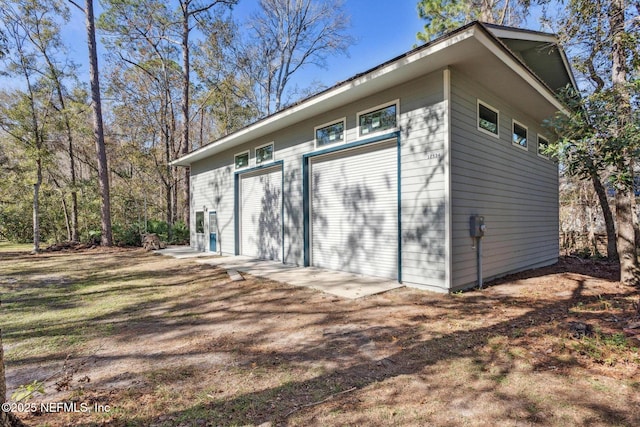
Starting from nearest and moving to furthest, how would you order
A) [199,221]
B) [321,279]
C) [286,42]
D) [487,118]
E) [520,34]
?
[520,34], [487,118], [321,279], [199,221], [286,42]

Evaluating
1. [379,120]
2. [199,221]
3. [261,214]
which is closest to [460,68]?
[379,120]

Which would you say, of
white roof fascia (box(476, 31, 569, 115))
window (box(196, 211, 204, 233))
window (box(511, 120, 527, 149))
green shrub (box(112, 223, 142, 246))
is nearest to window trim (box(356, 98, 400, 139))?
white roof fascia (box(476, 31, 569, 115))

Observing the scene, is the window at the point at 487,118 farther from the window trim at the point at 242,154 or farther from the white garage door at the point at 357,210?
the window trim at the point at 242,154

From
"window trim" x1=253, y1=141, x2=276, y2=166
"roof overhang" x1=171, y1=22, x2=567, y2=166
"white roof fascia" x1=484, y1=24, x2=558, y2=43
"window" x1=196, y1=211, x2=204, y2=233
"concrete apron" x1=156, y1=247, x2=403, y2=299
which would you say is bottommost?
"concrete apron" x1=156, y1=247, x2=403, y2=299

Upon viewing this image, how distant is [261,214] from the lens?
975 cm

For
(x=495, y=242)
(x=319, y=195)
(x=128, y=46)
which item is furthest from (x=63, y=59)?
(x=495, y=242)

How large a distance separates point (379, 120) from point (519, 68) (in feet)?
8.39

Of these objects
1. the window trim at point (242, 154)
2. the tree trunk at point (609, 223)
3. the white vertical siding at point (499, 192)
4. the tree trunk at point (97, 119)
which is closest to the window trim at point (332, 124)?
the white vertical siding at point (499, 192)

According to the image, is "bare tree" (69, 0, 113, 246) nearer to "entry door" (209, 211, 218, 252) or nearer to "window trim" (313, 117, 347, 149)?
"entry door" (209, 211, 218, 252)

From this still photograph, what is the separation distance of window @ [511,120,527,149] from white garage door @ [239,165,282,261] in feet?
20.1

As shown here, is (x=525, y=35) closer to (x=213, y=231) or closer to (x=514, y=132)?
(x=514, y=132)

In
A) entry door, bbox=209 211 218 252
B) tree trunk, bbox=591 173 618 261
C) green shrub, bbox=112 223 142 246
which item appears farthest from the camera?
green shrub, bbox=112 223 142 246

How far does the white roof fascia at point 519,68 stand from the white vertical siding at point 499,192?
666 millimetres

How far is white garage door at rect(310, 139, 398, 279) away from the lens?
20.3 ft
